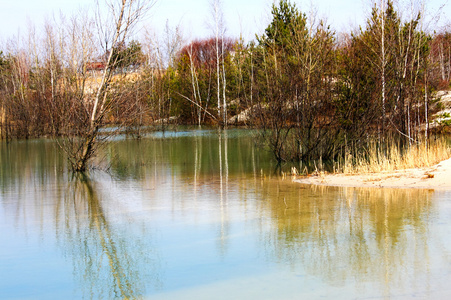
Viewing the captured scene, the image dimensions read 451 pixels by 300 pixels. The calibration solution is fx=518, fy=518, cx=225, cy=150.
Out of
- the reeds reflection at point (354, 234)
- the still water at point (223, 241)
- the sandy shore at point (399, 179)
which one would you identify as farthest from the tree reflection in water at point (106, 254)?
the sandy shore at point (399, 179)

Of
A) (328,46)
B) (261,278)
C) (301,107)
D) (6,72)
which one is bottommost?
(261,278)

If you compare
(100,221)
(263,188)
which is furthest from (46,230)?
(263,188)

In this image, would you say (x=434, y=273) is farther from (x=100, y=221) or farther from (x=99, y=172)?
(x=99, y=172)

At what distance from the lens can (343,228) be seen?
7.32m

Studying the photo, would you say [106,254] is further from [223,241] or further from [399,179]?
[399,179]

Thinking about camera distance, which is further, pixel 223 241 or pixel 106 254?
pixel 223 241

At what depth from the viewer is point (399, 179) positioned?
10844mm

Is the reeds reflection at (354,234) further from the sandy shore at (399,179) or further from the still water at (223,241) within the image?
the sandy shore at (399,179)

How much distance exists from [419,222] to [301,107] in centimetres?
795

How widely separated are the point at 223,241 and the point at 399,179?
17.8 feet

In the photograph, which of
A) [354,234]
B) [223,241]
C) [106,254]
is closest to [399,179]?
[354,234]

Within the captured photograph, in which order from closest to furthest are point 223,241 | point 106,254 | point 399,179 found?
point 106,254, point 223,241, point 399,179

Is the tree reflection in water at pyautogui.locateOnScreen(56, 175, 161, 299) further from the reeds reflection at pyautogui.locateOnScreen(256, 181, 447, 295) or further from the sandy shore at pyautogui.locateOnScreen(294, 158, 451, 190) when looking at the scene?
the sandy shore at pyautogui.locateOnScreen(294, 158, 451, 190)

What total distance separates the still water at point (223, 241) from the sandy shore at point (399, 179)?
0.52 meters
